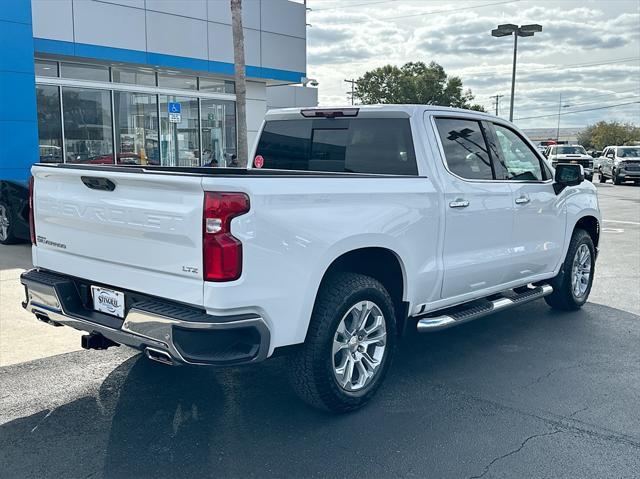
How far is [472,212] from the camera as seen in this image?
513cm

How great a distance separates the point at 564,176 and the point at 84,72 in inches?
551

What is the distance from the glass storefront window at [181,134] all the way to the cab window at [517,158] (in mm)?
13990

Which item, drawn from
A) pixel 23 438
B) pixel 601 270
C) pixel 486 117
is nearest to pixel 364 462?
pixel 23 438

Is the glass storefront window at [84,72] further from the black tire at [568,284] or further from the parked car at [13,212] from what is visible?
the black tire at [568,284]

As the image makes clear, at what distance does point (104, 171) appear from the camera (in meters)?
3.91

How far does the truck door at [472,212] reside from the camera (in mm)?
4969

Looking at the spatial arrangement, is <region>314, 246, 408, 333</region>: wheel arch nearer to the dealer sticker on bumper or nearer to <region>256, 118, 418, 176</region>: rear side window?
<region>256, 118, 418, 176</region>: rear side window

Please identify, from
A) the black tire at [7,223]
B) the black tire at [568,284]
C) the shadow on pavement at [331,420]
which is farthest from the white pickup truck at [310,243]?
the black tire at [7,223]

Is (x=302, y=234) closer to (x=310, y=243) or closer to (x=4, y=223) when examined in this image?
(x=310, y=243)

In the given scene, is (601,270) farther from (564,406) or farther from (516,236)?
(564,406)

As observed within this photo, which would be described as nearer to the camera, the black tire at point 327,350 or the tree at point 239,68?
the black tire at point 327,350

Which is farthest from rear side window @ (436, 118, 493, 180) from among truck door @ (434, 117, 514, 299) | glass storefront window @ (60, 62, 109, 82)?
glass storefront window @ (60, 62, 109, 82)

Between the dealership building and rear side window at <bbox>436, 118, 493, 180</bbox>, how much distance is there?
39.7 feet

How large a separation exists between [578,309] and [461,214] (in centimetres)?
280
